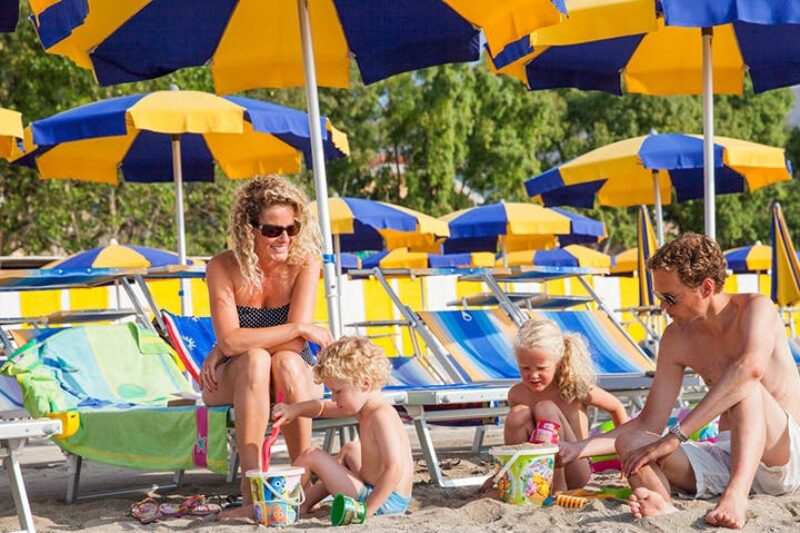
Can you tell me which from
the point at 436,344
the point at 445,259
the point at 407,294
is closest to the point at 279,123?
the point at 436,344

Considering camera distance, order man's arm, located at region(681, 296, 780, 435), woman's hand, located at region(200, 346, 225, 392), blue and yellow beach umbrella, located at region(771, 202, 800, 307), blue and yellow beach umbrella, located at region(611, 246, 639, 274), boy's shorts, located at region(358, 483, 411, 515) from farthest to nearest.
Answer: blue and yellow beach umbrella, located at region(611, 246, 639, 274) < blue and yellow beach umbrella, located at region(771, 202, 800, 307) < woman's hand, located at region(200, 346, 225, 392) < boy's shorts, located at region(358, 483, 411, 515) < man's arm, located at region(681, 296, 780, 435)

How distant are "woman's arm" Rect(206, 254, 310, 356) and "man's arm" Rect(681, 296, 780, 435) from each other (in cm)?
154

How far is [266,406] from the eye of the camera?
14.4ft

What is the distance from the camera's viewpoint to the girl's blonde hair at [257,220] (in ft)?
15.4

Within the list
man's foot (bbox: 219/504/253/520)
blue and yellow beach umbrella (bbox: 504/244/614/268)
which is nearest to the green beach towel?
man's foot (bbox: 219/504/253/520)

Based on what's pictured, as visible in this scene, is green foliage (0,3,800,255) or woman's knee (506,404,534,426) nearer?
woman's knee (506,404,534,426)

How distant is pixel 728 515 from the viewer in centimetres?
364

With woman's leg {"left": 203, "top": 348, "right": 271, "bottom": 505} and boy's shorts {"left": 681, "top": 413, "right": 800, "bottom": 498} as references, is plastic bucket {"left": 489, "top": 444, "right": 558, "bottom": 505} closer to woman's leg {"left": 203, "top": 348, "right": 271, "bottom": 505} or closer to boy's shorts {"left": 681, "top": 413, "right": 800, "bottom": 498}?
boy's shorts {"left": 681, "top": 413, "right": 800, "bottom": 498}

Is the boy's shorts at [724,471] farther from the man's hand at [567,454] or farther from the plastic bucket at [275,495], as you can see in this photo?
the plastic bucket at [275,495]

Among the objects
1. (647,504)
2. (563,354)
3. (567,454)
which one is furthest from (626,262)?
(647,504)

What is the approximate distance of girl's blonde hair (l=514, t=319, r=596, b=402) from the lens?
15.0 feet

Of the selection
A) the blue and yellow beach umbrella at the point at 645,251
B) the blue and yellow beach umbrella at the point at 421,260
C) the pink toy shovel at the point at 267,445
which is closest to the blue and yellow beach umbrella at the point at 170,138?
the blue and yellow beach umbrella at the point at 645,251

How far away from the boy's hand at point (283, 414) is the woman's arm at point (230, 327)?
0.28 m

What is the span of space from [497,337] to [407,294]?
32.0 feet
